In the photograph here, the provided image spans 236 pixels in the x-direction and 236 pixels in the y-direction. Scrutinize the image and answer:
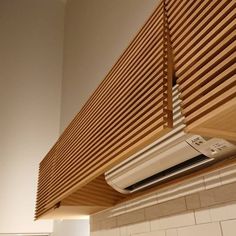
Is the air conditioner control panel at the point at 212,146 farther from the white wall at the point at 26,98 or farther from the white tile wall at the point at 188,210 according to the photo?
the white wall at the point at 26,98

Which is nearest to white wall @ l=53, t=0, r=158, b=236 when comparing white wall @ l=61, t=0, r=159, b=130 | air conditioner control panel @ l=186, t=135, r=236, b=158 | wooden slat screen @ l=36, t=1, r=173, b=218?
white wall @ l=61, t=0, r=159, b=130

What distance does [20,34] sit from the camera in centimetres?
357

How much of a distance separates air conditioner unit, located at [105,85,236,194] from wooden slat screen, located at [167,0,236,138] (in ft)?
0.36

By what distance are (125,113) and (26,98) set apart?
2.38m

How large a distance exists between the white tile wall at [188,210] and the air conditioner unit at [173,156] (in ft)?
0.25

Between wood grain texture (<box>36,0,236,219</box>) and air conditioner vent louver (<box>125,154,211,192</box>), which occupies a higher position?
wood grain texture (<box>36,0,236,219</box>)

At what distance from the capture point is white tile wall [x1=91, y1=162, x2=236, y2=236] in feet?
3.22

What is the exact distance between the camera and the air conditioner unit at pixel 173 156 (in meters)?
0.90

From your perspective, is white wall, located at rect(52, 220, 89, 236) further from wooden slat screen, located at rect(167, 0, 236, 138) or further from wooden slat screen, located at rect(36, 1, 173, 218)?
wooden slat screen, located at rect(167, 0, 236, 138)

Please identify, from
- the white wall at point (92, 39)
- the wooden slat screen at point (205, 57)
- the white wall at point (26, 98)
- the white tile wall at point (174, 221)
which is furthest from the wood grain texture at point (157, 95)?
the white wall at point (26, 98)

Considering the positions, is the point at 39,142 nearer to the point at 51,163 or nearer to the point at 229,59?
the point at 51,163

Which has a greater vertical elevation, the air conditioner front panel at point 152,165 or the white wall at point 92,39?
the white wall at point 92,39

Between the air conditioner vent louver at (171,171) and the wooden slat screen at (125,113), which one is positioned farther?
the air conditioner vent louver at (171,171)

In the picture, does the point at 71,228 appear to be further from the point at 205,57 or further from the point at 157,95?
the point at 205,57
